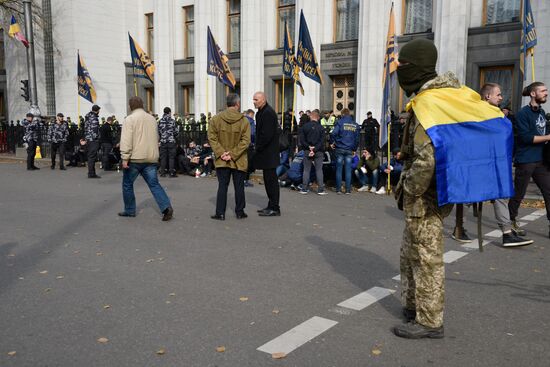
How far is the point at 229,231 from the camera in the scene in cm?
→ 764

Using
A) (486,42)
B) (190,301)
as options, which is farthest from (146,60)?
(190,301)

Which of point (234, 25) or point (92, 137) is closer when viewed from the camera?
point (92, 137)

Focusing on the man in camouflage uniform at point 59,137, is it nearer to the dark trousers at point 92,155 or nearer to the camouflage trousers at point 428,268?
the dark trousers at point 92,155

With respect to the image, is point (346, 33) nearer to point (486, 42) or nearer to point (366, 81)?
point (366, 81)

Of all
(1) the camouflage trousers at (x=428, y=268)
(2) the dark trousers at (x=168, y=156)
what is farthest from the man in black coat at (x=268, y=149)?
(2) the dark trousers at (x=168, y=156)

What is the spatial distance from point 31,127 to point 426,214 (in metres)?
16.8

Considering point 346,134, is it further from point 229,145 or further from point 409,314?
point 409,314

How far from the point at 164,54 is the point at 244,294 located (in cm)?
2631

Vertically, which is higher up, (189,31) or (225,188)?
(189,31)

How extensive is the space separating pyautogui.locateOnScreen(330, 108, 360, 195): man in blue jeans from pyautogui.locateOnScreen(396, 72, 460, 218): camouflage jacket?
27.0 feet

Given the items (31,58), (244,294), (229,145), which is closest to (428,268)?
(244,294)

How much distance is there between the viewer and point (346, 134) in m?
12.1

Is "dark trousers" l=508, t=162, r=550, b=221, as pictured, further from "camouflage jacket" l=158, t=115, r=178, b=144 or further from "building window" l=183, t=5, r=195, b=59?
"building window" l=183, t=5, r=195, b=59

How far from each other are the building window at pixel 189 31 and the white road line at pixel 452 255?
24592mm
